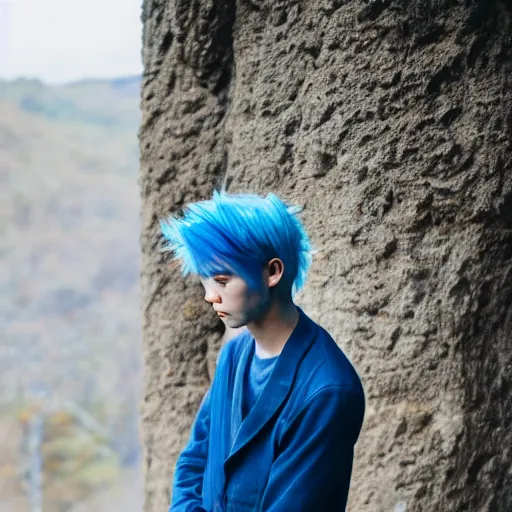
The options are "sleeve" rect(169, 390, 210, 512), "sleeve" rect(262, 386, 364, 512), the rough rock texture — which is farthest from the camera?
the rough rock texture

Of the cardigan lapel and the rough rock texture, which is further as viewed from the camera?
the rough rock texture

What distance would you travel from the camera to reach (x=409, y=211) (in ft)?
5.52

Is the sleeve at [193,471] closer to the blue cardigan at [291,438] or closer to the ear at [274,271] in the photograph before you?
the blue cardigan at [291,438]

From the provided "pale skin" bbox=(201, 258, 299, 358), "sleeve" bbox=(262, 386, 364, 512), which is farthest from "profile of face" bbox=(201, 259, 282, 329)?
"sleeve" bbox=(262, 386, 364, 512)

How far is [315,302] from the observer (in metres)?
1.79

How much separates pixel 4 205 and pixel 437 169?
72.3 inches

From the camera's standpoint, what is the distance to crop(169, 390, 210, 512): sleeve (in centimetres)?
121

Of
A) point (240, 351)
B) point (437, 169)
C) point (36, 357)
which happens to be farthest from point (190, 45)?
point (36, 357)

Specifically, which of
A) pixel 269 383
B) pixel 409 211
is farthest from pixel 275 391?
pixel 409 211

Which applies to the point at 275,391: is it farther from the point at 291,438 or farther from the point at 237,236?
the point at 237,236

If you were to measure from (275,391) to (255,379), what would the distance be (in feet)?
0.22

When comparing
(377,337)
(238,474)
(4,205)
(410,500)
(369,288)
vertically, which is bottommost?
(410,500)

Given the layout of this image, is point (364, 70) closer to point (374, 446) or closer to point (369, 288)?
point (369, 288)

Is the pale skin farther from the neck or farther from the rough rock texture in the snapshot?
the rough rock texture
